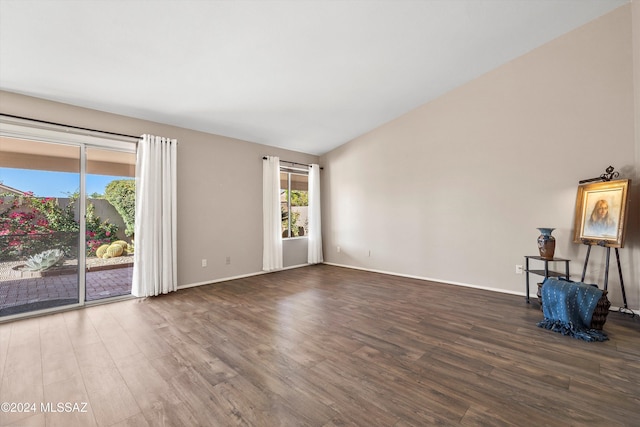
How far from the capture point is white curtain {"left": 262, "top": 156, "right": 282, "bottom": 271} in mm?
5148

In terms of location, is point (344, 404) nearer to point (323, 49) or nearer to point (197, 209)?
point (323, 49)

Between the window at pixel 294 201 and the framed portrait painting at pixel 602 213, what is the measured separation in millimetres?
4613

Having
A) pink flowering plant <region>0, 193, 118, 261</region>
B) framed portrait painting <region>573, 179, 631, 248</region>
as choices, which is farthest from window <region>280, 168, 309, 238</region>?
framed portrait painting <region>573, 179, 631, 248</region>

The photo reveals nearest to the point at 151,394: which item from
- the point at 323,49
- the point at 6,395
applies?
the point at 6,395

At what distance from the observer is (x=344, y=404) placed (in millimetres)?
1564

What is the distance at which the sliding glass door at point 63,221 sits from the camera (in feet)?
9.78

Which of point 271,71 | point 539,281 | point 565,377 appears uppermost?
point 271,71

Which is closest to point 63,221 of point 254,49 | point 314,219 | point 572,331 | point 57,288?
point 57,288

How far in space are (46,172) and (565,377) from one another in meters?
5.51

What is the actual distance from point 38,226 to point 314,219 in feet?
14.4

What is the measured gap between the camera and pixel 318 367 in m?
1.95

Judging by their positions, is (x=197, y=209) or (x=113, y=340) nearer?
(x=113, y=340)

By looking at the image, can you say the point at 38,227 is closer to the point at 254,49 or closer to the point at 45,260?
the point at 45,260

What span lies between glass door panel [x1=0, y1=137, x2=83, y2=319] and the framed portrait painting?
625cm
